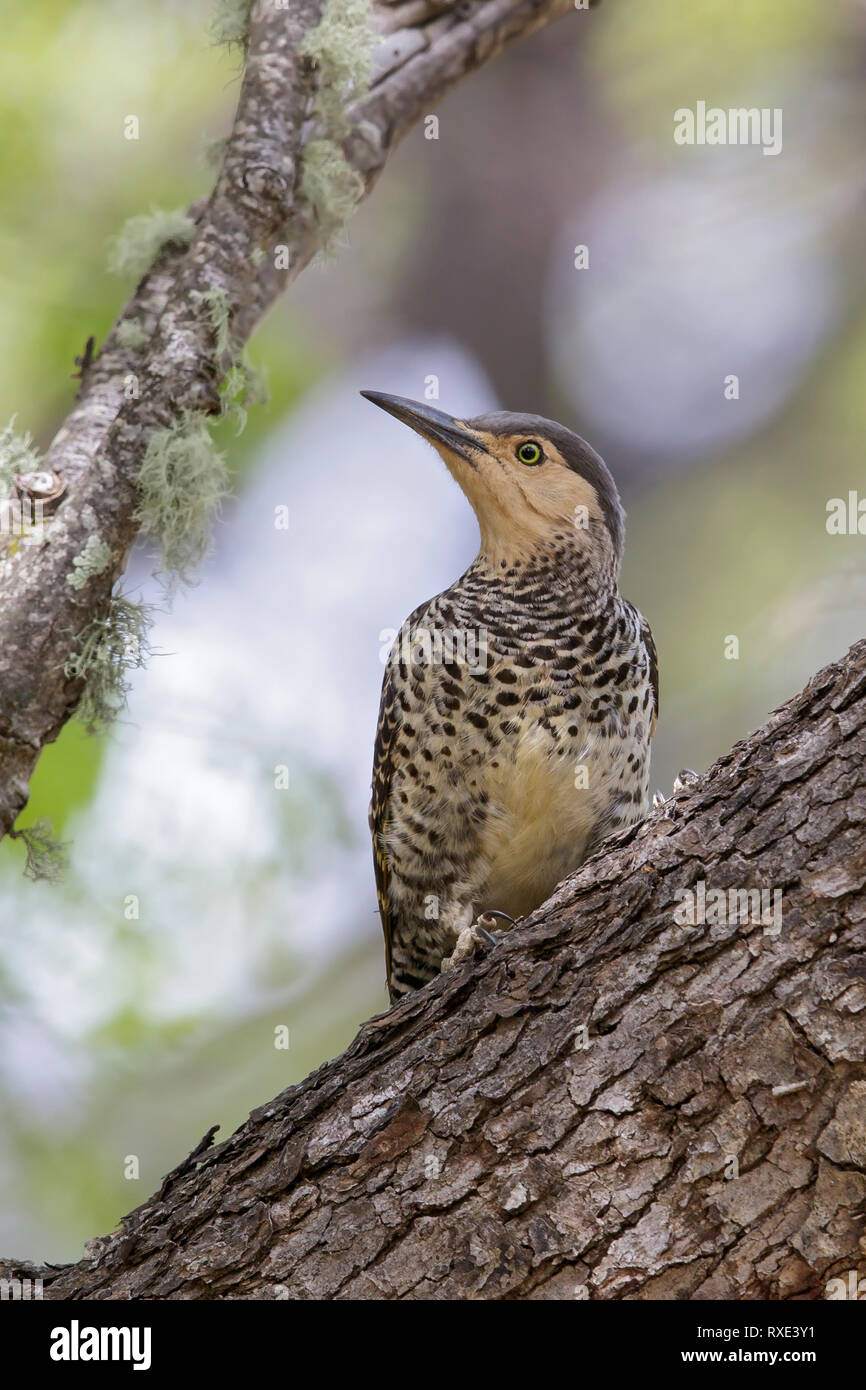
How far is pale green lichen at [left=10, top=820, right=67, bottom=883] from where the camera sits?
350 centimetres

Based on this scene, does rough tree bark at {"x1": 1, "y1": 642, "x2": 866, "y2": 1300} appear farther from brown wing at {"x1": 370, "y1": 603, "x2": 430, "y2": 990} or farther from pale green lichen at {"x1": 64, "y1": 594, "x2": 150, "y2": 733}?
brown wing at {"x1": 370, "y1": 603, "x2": 430, "y2": 990}

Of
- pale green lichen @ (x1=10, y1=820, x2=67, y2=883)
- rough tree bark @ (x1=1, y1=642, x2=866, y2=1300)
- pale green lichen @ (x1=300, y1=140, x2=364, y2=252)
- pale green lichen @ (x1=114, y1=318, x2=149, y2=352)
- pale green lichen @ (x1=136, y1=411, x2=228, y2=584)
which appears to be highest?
pale green lichen @ (x1=300, y1=140, x2=364, y2=252)

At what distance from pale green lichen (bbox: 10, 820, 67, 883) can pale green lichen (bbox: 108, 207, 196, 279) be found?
1710 mm

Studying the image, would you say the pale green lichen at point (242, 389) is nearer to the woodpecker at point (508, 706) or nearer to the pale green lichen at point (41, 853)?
the woodpecker at point (508, 706)

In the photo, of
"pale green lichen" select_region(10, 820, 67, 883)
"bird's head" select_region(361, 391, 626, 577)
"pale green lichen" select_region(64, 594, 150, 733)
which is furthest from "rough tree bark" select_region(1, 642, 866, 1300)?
"bird's head" select_region(361, 391, 626, 577)

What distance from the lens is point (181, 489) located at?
3352 millimetres

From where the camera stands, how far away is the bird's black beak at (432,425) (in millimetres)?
4145

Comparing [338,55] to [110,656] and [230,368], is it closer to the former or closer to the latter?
[230,368]

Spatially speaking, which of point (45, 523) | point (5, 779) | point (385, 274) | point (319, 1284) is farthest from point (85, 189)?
point (319, 1284)

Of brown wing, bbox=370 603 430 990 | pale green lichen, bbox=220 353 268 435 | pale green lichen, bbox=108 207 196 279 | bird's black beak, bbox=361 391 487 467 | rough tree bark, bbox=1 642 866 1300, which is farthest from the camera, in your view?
bird's black beak, bbox=361 391 487 467

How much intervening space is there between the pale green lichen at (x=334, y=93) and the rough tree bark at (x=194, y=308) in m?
0.04

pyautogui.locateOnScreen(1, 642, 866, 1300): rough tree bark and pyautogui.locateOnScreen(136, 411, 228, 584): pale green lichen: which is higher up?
pyautogui.locateOnScreen(136, 411, 228, 584): pale green lichen
